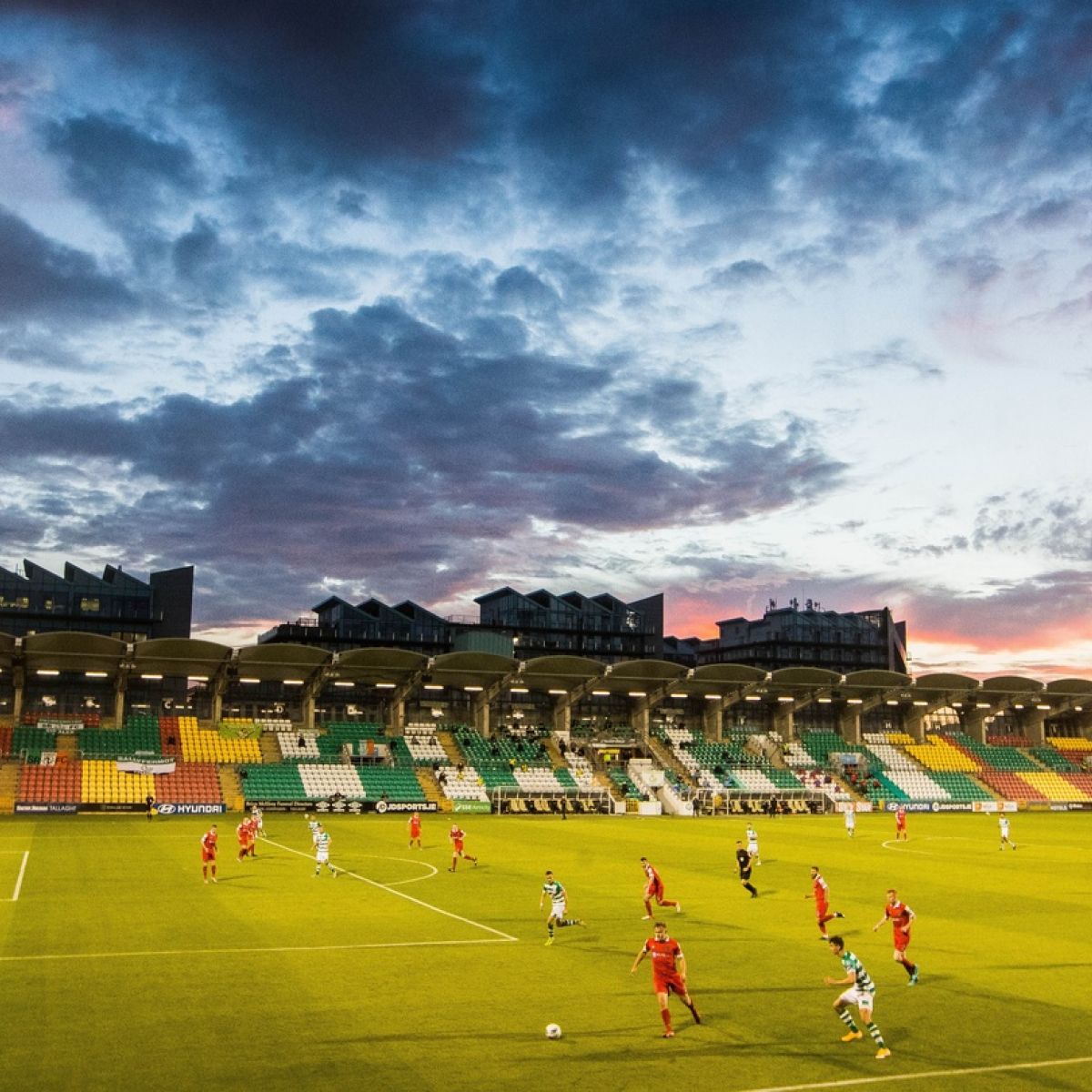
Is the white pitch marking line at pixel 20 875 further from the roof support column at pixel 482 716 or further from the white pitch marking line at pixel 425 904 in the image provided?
the roof support column at pixel 482 716

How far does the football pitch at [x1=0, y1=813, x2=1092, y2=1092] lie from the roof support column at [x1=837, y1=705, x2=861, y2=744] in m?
67.8

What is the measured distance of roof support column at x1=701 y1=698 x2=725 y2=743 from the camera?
107 m

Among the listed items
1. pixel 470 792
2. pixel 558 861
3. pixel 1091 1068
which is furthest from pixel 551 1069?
pixel 470 792

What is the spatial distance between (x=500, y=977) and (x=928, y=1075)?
978cm

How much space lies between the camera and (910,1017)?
67.8 ft

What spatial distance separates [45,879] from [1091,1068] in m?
34.7

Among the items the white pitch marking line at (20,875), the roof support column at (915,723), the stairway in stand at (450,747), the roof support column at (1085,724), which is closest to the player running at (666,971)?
the white pitch marking line at (20,875)

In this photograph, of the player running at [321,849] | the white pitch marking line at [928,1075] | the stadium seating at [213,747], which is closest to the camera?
the white pitch marking line at [928,1075]

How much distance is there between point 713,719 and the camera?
108m

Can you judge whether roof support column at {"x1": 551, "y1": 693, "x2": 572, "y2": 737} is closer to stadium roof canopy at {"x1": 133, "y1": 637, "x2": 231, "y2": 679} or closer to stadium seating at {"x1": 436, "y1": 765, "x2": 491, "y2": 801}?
stadium seating at {"x1": 436, "y1": 765, "x2": 491, "y2": 801}

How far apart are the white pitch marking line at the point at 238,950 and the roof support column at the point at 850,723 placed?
92.9 metres

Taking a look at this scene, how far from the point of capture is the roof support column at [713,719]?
107 metres

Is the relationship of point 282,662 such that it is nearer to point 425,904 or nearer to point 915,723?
point 425,904

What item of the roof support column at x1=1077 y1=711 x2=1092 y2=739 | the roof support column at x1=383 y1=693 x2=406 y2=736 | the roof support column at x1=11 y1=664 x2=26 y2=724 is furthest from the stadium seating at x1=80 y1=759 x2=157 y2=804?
the roof support column at x1=1077 y1=711 x2=1092 y2=739
